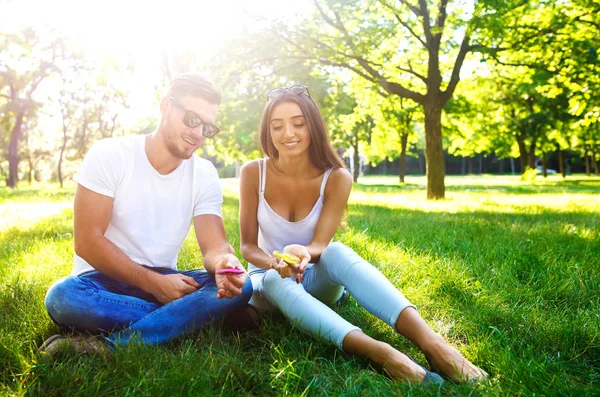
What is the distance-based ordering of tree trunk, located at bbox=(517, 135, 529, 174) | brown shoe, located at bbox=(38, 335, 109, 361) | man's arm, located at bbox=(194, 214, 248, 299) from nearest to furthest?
brown shoe, located at bbox=(38, 335, 109, 361) < man's arm, located at bbox=(194, 214, 248, 299) < tree trunk, located at bbox=(517, 135, 529, 174)

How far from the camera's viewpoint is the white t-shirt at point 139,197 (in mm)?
2834

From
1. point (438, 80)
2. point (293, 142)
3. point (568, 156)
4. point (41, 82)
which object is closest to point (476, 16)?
point (438, 80)

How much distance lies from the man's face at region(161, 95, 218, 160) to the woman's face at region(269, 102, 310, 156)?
0.53 meters

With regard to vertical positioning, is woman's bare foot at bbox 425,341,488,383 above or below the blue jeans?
below

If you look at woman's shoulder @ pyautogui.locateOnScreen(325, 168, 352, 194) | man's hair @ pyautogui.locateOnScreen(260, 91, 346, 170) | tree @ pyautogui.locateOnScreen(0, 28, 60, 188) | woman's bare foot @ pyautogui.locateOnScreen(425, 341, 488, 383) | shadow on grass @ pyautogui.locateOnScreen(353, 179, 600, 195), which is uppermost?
tree @ pyautogui.locateOnScreen(0, 28, 60, 188)

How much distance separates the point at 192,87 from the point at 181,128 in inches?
10.2

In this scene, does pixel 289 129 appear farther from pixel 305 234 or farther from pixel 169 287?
pixel 169 287

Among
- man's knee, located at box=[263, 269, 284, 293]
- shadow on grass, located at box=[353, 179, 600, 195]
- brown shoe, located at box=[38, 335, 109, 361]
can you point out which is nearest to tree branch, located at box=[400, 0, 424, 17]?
shadow on grass, located at box=[353, 179, 600, 195]

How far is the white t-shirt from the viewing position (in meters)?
2.83

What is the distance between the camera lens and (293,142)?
3.37 meters

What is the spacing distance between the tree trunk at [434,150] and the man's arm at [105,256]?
418 inches

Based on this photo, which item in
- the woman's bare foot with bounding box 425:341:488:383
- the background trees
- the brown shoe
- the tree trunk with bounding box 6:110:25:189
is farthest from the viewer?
the tree trunk with bounding box 6:110:25:189

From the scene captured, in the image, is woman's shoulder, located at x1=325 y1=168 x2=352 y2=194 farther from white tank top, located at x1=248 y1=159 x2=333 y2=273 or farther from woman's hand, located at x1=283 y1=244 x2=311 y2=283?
woman's hand, located at x1=283 y1=244 x2=311 y2=283

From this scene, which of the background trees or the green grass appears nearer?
the green grass
